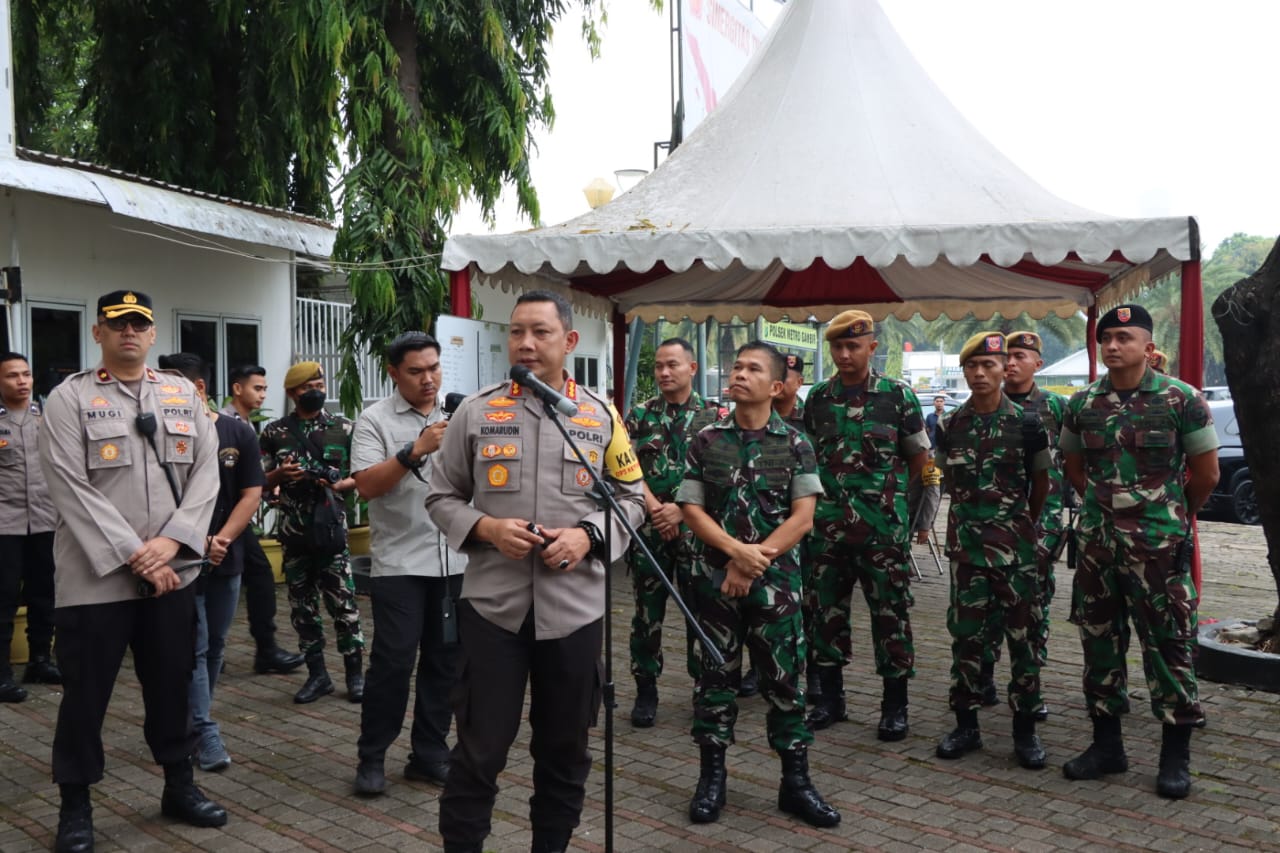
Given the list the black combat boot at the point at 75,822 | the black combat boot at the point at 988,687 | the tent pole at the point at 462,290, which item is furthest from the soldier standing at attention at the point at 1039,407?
the black combat boot at the point at 75,822

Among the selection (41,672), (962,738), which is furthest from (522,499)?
(41,672)

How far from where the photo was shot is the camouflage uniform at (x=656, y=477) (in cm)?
559

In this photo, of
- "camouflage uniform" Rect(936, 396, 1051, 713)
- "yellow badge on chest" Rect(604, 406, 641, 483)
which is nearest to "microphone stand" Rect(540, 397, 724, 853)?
"yellow badge on chest" Rect(604, 406, 641, 483)

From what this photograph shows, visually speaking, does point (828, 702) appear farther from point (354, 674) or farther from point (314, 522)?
point (314, 522)

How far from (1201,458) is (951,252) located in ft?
8.11

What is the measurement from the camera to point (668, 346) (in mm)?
5902

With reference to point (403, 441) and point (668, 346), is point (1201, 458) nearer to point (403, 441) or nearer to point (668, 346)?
point (668, 346)

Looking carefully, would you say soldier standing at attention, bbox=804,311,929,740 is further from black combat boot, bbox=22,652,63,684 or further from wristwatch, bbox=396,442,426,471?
black combat boot, bbox=22,652,63,684

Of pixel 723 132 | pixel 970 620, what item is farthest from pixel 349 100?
pixel 970 620

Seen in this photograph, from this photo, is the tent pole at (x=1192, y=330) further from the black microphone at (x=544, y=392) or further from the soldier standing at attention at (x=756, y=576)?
the black microphone at (x=544, y=392)

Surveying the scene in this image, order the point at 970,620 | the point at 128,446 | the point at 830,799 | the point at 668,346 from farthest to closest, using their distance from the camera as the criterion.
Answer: the point at 668,346
the point at 970,620
the point at 830,799
the point at 128,446

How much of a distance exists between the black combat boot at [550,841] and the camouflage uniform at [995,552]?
234cm

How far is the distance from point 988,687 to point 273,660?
13.7 ft

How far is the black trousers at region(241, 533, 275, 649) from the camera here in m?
6.55
